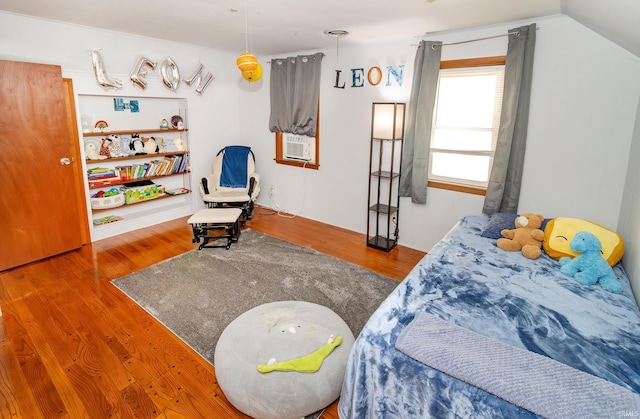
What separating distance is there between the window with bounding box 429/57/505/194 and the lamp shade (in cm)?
38

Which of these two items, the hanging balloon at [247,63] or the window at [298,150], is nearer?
the hanging balloon at [247,63]

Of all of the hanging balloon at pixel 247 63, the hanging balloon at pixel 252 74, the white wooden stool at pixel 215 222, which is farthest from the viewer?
the white wooden stool at pixel 215 222

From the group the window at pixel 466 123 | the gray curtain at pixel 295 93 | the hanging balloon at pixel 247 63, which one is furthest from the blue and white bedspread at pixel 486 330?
the gray curtain at pixel 295 93

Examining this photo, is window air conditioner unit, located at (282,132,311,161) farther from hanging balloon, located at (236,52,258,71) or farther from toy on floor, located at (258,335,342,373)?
toy on floor, located at (258,335,342,373)

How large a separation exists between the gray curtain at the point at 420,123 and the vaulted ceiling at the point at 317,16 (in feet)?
0.90

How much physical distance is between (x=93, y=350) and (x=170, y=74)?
3.51 meters

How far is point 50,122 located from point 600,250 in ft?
16.1

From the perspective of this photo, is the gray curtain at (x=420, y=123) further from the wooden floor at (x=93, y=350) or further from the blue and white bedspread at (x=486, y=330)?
the blue and white bedspread at (x=486, y=330)

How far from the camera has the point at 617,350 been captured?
1569mm

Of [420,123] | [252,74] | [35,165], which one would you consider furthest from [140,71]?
[420,123]

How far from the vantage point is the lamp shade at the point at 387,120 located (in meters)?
3.75

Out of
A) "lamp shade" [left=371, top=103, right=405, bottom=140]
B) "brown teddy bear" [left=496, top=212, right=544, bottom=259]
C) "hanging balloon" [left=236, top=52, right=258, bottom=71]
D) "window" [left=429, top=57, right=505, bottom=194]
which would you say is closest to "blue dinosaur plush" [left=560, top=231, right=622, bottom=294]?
"brown teddy bear" [left=496, top=212, right=544, bottom=259]

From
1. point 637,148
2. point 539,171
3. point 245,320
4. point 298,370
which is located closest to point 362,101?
point 539,171

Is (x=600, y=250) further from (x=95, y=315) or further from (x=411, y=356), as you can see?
(x=95, y=315)
